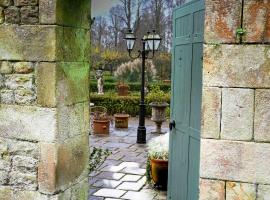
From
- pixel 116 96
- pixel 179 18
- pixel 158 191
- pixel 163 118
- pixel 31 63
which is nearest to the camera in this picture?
pixel 31 63

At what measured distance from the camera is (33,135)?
11.6ft

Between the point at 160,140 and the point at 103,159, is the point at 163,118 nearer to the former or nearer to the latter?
the point at 103,159

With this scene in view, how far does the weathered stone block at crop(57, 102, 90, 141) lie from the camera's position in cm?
353

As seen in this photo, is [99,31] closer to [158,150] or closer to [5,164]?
[158,150]

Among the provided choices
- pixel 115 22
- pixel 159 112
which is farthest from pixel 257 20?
pixel 115 22

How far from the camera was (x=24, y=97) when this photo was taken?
354cm

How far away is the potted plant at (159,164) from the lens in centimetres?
628

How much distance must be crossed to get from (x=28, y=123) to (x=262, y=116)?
1.93 metres

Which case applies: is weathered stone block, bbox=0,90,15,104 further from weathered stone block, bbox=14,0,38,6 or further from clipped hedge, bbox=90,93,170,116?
clipped hedge, bbox=90,93,170,116

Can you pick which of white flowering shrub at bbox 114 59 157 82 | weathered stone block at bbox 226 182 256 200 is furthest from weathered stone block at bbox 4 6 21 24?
white flowering shrub at bbox 114 59 157 82

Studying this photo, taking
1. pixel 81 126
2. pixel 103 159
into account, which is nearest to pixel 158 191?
pixel 103 159

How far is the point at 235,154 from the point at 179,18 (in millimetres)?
2117

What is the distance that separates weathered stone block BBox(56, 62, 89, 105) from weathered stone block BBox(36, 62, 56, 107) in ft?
0.16

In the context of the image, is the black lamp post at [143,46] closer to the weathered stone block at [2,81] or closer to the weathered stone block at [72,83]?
the weathered stone block at [72,83]
